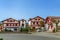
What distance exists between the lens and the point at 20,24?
85.2 metres

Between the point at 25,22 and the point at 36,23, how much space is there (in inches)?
218

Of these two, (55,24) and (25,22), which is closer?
(55,24)

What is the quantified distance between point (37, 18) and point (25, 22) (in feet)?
18.6

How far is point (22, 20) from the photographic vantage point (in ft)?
278

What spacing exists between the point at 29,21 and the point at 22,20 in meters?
3.81

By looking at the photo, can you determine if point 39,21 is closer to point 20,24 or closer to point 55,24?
point 20,24

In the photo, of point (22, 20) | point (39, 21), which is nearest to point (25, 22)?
point (22, 20)

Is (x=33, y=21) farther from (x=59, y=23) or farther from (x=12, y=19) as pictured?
(x=59, y=23)

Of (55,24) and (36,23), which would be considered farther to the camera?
(36,23)

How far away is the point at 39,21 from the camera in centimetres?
8181

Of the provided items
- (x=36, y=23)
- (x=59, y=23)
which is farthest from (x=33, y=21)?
(x=59, y=23)

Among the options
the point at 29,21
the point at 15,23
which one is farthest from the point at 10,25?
the point at 29,21

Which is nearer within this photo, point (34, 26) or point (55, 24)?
point (55, 24)

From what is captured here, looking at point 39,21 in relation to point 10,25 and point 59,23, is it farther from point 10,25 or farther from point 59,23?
point 59,23
